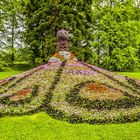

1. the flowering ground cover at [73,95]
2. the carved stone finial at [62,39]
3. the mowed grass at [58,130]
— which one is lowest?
the mowed grass at [58,130]

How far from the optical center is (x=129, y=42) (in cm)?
5144

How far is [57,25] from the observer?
4428 centimetres

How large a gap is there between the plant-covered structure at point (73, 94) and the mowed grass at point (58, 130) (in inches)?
25.1

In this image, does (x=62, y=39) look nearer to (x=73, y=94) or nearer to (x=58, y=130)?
(x=73, y=94)

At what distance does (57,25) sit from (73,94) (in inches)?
1035

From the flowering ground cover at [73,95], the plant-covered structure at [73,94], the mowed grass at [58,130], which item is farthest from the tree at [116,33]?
the mowed grass at [58,130]

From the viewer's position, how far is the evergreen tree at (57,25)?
4444cm

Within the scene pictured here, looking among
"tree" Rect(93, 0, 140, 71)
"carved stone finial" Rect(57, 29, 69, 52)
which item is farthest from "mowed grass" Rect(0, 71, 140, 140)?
"tree" Rect(93, 0, 140, 71)

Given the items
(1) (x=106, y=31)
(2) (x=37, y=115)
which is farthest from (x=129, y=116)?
(1) (x=106, y=31)

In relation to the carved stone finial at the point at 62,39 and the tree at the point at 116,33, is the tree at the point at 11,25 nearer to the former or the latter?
the tree at the point at 116,33

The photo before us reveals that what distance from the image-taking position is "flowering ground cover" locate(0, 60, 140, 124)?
649 inches

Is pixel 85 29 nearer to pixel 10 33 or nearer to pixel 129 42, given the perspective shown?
pixel 129 42

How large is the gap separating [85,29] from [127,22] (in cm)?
854

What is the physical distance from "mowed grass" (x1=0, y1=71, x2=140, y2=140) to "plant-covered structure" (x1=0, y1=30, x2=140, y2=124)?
0.64 m
